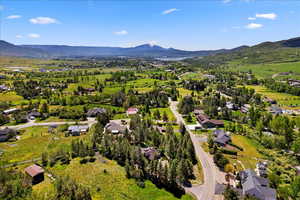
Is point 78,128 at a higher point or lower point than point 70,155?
higher

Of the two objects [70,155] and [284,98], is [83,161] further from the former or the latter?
[284,98]

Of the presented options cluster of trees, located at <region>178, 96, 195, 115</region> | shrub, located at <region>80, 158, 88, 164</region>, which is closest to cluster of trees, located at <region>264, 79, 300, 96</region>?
cluster of trees, located at <region>178, 96, 195, 115</region>

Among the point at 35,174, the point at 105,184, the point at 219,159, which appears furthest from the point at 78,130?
the point at 219,159

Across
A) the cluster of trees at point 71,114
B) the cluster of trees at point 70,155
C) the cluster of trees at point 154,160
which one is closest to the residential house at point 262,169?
the cluster of trees at point 154,160

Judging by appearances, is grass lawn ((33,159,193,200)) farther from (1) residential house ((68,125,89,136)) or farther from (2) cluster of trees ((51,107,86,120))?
(2) cluster of trees ((51,107,86,120))

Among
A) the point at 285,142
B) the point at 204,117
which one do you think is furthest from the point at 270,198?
the point at 204,117

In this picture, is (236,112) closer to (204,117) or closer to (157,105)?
(204,117)
